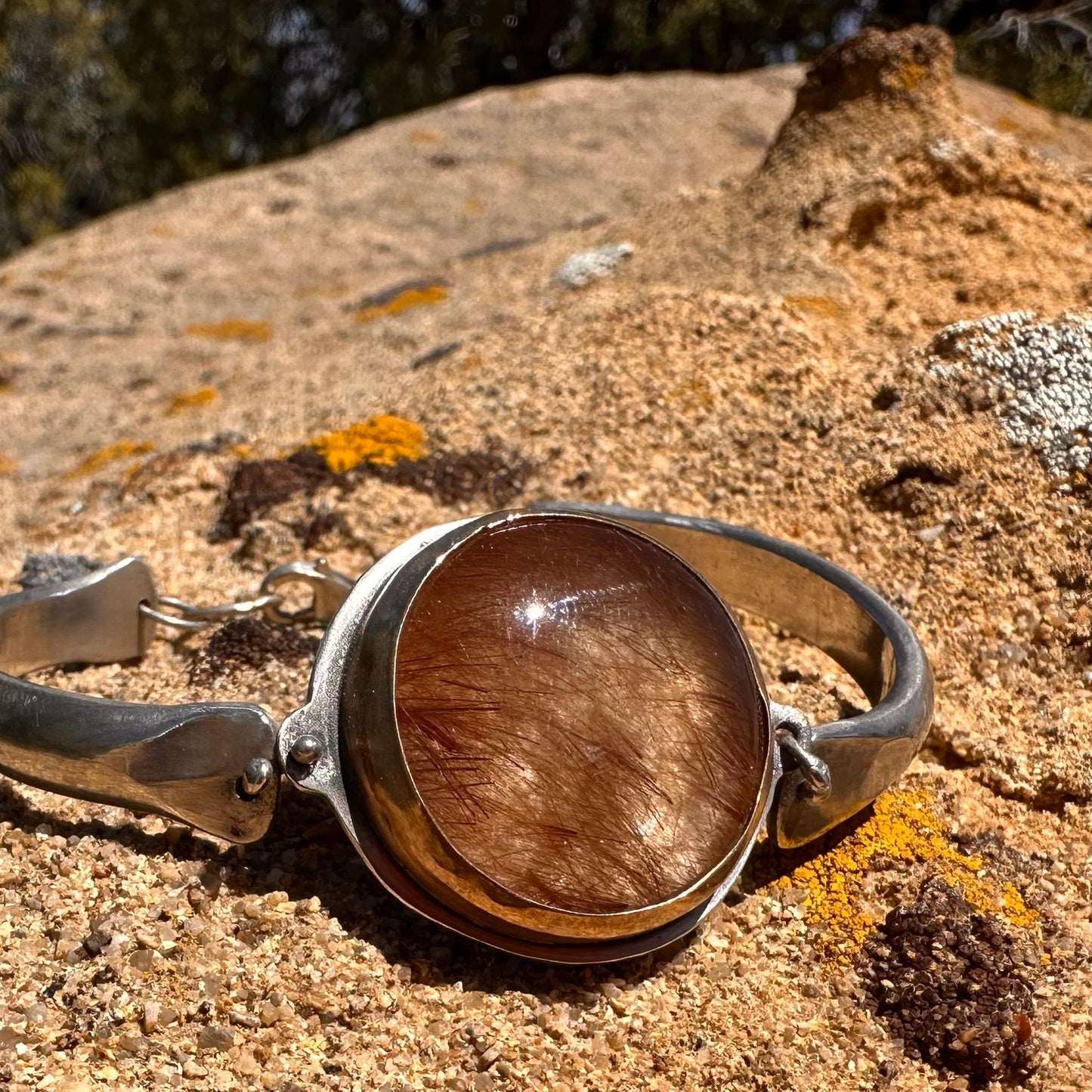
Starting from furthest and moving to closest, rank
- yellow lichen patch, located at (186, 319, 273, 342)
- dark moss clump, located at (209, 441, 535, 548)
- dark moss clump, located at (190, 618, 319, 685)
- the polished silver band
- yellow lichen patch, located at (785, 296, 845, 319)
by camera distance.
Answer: yellow lichen patch, located at (186, 319, 273, 342) < yellow lichen patch, located at (785, 296, 845, 319) < dark moss clump, located at (209, 441, 535, 548) < dark moss clump, located at (190, 618, 319, 685) < the polished silver band

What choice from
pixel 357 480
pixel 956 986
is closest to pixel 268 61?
pixel 357 480

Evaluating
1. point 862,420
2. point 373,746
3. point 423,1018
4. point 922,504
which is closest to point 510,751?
point 373,746

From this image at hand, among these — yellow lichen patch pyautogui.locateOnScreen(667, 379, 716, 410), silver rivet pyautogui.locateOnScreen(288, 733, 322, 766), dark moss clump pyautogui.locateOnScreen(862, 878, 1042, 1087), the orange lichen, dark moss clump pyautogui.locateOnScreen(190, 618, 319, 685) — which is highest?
the orange lichen

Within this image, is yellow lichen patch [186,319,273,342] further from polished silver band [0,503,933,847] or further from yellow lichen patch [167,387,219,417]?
polished silver band [0,503,933,847]

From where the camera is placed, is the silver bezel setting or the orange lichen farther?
the orange lichen

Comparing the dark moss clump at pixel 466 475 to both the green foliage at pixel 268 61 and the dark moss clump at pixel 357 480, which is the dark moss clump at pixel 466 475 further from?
the green foliage at pixel 268 61

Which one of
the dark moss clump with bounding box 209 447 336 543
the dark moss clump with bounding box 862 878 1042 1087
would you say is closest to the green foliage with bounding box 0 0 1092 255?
the dark moss clump with bounding box 209 447 336 543
